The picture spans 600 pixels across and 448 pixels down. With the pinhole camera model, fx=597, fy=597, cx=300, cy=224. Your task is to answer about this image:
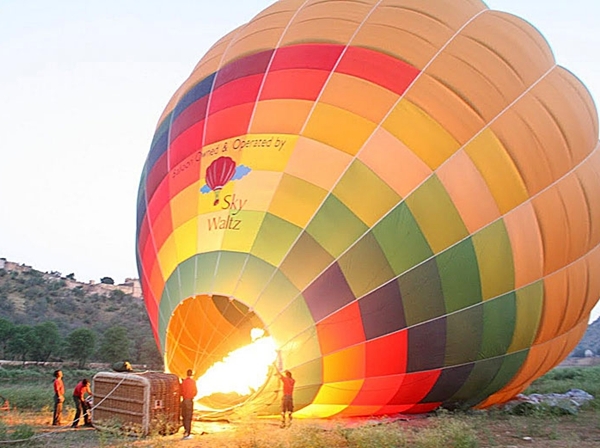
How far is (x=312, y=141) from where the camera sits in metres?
6.00

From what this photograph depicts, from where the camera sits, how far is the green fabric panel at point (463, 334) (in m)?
5.95

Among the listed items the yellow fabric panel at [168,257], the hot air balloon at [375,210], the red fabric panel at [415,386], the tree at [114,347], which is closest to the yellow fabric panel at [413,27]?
the hot air balloon at [375,210]

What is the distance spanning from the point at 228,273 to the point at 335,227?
1.13 meters

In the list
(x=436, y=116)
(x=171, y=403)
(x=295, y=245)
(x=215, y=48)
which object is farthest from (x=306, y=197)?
(x=215, y=48)

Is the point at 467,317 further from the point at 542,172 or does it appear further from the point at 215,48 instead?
the point at 215,48

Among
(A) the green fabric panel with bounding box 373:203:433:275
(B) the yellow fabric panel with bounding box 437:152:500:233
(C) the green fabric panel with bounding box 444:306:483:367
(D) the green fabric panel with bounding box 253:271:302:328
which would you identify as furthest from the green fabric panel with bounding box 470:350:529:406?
(D) the green fabric panel with bounding box 253:271:302:328

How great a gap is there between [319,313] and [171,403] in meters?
1.81

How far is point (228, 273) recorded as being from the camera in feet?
19.1

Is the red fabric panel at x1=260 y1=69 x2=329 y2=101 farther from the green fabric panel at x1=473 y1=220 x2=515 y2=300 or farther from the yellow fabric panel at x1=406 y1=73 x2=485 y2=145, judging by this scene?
the green fabric panel at x1=473 y1=220 x2=515 y2=300

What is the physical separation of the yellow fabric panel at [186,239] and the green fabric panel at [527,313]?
344 cm

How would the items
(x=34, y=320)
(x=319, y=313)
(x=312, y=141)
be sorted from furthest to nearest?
(x=34, y=320)
(x=312, y=141)
(x=319, y=313)

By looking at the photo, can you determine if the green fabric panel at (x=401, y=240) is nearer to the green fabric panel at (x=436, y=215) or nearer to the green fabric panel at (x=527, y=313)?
the green fabric panel at (x=436, y=215)

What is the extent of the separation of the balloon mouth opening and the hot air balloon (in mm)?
24

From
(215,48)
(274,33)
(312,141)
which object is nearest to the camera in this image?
(312,141)
